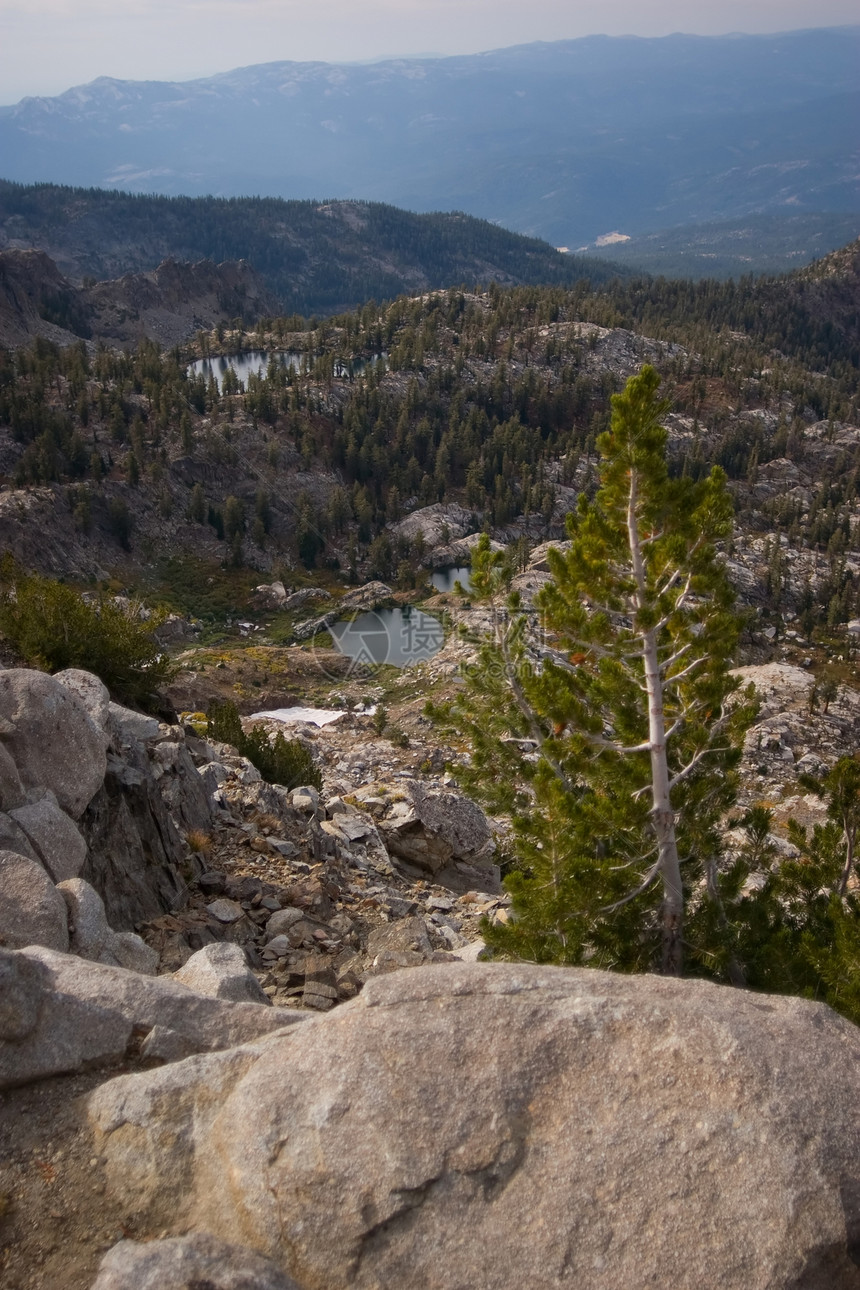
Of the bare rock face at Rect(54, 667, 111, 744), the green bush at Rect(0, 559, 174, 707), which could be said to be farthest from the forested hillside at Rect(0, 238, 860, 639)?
the bare rock face at Rect(54, 667, 111, 744)

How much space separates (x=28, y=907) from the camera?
11789 mm

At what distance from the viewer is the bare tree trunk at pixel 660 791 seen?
13922 millimetres

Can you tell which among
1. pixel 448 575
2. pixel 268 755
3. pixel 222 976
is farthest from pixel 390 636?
pixel 222 976

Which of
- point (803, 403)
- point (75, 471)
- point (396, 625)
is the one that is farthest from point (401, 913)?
point (803, 403)

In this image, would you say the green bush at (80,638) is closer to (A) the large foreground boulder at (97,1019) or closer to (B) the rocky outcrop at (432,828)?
(B) the rocky outcrop at (432,828)

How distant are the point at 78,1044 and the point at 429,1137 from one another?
4.28 metres

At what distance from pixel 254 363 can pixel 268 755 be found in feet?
489

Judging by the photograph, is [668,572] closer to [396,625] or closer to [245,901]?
[245,901]

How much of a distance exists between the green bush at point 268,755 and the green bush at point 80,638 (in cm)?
420

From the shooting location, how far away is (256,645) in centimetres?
7356

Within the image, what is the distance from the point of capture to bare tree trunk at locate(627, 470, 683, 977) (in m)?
13.9

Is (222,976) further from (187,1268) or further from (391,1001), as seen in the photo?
(187,1268)

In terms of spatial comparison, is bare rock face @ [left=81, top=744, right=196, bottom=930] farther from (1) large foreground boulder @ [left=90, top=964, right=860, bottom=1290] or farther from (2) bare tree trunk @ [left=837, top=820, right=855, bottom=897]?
(2) bare tree trunk @ [left=837, top=820, right=855, bottom=897]

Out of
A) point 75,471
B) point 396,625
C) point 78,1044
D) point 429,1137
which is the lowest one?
point 396,625
